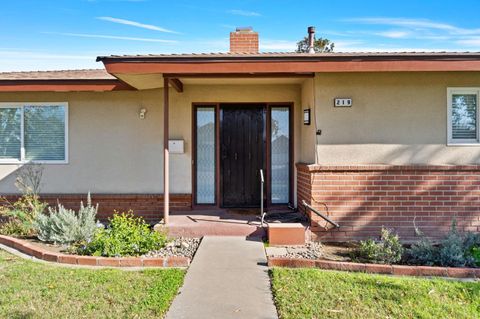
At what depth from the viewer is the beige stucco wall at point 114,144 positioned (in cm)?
851

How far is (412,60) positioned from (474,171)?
2393 mm

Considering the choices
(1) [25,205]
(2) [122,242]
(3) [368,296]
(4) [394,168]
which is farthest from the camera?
(1) [25,205]

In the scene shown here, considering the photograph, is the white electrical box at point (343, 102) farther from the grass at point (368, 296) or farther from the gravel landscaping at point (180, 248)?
the gravel landscaping at point (180, 248)

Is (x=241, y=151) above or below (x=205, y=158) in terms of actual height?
above

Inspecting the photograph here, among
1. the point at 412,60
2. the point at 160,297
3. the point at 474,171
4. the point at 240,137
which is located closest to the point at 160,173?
the point at 240,137

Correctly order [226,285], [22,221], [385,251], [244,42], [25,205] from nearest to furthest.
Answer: [226,285] < [385,251] < [22,221] < [25,205] < [244,42]

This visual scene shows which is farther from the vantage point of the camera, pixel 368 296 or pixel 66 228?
pixel 66 228

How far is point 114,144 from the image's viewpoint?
28.0 ft

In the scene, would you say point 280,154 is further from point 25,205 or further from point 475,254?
point 25,205

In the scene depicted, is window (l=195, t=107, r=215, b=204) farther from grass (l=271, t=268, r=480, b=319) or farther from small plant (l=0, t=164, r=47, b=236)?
grass (l=271, t=268, r=480, b=319)

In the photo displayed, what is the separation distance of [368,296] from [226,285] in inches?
66.2

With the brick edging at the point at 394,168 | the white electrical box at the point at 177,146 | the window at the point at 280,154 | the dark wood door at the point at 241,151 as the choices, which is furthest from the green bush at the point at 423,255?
the white electrical box at the point at 177,146

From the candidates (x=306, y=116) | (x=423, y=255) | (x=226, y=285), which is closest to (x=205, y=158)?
(x=306, y=116)

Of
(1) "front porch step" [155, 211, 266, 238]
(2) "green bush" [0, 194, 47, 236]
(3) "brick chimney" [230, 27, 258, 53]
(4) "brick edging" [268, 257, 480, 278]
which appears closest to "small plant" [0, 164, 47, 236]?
(2) "green bush" [0, 194, 47, 236]
